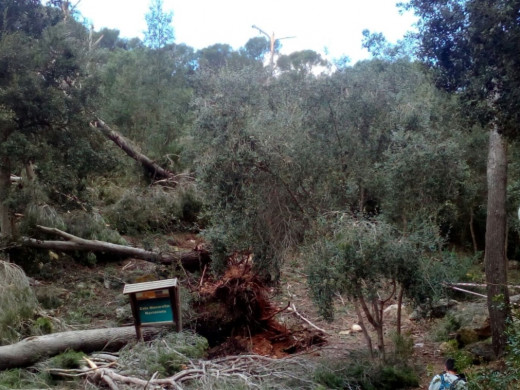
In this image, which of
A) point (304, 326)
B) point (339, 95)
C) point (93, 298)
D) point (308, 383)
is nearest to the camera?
point (308, 383)

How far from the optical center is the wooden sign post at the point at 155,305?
29.3 feet

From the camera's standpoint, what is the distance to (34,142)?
11.5m

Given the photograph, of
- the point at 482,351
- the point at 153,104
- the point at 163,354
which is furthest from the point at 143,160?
the point at 482,351

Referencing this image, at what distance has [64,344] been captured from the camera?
28.5ft

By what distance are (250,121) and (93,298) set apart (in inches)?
224

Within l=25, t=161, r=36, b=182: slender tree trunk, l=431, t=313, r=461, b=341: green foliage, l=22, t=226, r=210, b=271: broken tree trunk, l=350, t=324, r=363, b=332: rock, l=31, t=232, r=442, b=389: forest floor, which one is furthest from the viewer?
l=22, t=226, r=210, b=271: broken tree trunk

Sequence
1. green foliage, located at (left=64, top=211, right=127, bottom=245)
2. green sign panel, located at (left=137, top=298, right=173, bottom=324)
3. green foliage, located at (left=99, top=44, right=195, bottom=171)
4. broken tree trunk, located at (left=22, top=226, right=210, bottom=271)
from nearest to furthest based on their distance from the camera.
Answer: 1. green sign panel, located at (left=137, top=298, right=173, bottom=324)
2. broken tree trunk, located at (left=22, top=226, right=210, bottom=271)
3. green foliage, located at (left=64, top=211, right=127, bottom=245)
4. green foliage, located at (left=99, top=44, right=195, bottom=171)

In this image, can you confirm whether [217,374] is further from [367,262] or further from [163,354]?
[367,262]

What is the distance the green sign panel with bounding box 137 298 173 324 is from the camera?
9.07 m

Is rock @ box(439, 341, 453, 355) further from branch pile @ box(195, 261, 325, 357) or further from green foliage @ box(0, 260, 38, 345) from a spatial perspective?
green foliage @ box(0, 260, 38, 345)

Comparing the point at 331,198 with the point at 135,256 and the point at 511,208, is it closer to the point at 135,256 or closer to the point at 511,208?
the point at 135,256

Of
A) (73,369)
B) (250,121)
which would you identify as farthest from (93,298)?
(250,121)

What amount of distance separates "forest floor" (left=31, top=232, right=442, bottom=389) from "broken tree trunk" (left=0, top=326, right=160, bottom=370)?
3.34 ft

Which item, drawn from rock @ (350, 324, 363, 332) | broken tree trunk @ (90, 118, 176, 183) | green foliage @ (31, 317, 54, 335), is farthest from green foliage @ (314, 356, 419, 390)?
broken tree trunk @ (90, 118, 176, 183)
